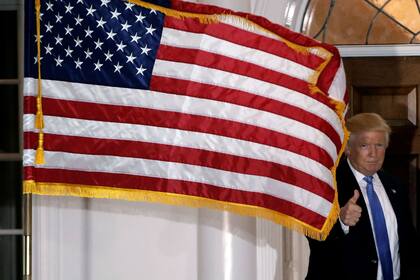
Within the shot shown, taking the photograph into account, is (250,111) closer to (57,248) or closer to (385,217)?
(385,217)

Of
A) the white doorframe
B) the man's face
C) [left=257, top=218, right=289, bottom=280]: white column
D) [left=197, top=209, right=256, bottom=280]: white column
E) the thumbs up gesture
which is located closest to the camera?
the thumbs up gesture

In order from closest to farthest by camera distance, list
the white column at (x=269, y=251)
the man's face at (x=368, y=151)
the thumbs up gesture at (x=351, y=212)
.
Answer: the thumbs up gesture at (x=351, y=212) → the man's face at (x=368, y=151) → the white column at (x=269, y=251)

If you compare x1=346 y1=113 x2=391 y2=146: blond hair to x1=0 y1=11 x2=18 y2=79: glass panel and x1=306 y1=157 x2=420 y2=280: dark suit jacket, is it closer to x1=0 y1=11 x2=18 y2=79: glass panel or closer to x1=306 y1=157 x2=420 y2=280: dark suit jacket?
x1=306 y1=157 x2=420 y2=280: dark suit jacket

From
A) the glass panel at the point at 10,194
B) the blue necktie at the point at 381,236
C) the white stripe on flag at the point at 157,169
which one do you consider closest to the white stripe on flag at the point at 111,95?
the white stripe on flag at the point at 157,169

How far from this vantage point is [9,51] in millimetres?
5578

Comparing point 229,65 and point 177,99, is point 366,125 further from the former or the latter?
point 177,99

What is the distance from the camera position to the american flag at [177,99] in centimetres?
466

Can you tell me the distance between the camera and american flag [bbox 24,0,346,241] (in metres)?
4.66

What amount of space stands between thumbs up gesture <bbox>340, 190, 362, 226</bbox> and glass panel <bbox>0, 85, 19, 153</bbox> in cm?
195

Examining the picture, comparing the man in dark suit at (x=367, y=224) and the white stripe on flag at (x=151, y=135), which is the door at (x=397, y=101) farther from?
the white stripe on flag at (x=151, y=135)

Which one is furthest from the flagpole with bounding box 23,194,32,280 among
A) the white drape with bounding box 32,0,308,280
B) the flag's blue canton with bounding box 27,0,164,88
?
the flag's blue canton with bounding box 27,0,164,88

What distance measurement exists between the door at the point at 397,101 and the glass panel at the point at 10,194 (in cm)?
183

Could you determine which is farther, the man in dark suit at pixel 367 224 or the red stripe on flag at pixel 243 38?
the red stripe on flag at pixel 243 38

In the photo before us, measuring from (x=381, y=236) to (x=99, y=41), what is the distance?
1.53 m
